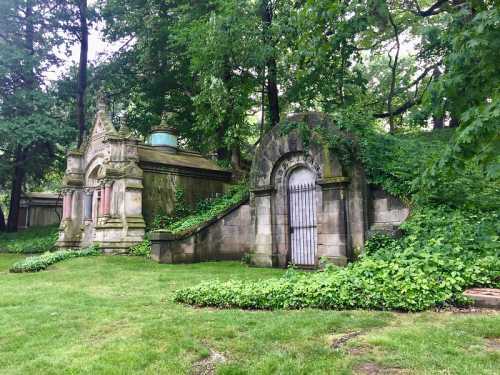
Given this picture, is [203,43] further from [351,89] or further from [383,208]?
[383,208]

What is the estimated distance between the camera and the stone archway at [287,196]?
1106cm

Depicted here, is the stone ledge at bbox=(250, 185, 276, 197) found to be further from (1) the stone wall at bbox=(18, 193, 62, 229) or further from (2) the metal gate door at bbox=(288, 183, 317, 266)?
(1) the stone wall at bbox=(18, 193, 62, 229)

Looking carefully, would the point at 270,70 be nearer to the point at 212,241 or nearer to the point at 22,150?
the point at 212,241

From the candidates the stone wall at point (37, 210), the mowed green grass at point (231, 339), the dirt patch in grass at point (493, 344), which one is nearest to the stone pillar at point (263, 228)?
the mowed green grass at point (231, 339)

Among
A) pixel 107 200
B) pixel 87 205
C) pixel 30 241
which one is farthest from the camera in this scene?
pixel 30 241

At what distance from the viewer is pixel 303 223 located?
1231 centimetres

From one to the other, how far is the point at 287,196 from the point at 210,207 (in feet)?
22.1

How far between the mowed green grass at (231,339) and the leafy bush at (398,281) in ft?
1.30

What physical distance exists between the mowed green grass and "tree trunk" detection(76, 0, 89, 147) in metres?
22.0

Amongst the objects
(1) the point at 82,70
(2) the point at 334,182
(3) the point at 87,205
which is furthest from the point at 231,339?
(1) the point at 82,70

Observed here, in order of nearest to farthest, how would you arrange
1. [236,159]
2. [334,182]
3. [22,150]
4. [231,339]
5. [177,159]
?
[231,339], [334,182], [177,159], [236,159], [22,150]

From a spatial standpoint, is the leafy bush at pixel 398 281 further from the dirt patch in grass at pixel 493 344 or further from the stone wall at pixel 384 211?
the stone wall at pixel 384 211

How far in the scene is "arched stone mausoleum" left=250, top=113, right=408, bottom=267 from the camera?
1080cm

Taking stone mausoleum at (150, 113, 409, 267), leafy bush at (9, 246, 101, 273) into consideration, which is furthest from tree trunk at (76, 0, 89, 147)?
stone mausoleum at (150, 113, 409, 267)
